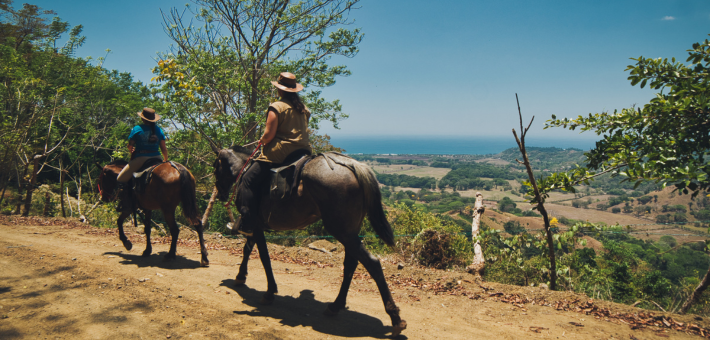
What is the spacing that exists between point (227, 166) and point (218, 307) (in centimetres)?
200

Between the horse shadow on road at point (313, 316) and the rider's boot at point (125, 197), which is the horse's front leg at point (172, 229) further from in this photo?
the horse shadow on road at point (313, 316)

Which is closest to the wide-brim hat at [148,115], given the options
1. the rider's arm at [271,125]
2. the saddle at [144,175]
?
the saddle at [144,175]

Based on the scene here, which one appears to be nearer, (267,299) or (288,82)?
(288,82)

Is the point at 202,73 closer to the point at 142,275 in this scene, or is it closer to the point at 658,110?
the point at 142,275

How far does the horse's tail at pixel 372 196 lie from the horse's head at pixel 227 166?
5.85ft

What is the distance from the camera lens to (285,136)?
4559 millimetres

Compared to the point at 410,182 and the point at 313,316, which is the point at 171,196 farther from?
the point at 410,182

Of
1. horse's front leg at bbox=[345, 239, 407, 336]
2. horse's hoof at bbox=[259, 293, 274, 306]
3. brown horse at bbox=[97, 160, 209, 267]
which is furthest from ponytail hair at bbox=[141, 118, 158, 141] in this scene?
horse's front leg at bbox=[345, 239, 407, 336]

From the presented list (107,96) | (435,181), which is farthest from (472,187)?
(107,96)

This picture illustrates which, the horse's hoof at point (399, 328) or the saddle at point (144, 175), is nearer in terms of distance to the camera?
the horse's hoof at point (399, 328)

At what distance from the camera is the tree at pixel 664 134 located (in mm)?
4156

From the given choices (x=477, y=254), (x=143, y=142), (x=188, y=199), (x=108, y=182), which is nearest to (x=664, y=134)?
(x=477, y=254)

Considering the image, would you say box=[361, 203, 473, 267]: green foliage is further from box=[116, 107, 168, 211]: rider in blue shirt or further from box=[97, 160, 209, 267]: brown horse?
box=[116, 107, 168, 211]: rider in blue shirt

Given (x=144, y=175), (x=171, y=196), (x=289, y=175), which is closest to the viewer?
→ (x=289, y=175)
